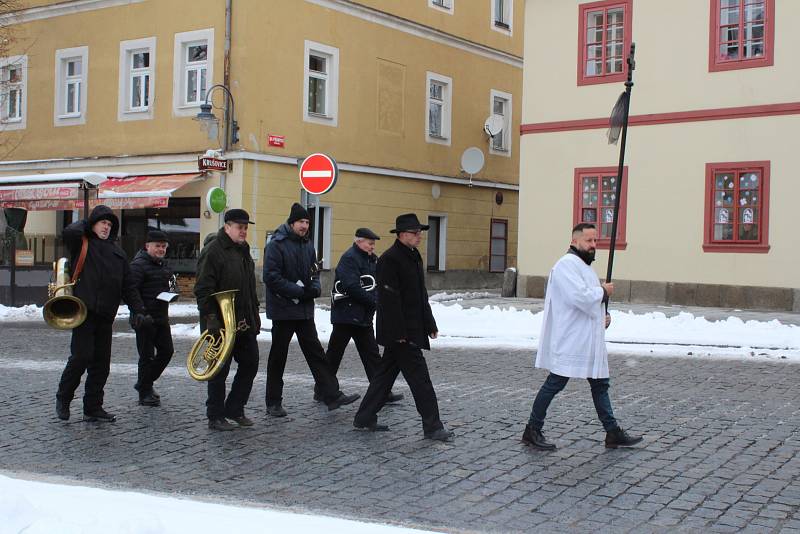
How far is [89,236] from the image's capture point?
9.04 m

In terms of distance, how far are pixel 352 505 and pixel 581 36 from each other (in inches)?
736

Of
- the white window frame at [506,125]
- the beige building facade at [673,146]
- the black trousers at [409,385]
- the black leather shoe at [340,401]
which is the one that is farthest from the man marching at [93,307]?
the white window frame at [506,125]

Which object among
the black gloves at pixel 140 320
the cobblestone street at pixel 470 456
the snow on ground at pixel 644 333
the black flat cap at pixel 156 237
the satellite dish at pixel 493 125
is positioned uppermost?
the satellite dish at pixel 493 125

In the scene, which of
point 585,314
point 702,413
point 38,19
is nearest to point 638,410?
point 702,413

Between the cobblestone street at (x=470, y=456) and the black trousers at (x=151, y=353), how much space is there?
0.92 ft

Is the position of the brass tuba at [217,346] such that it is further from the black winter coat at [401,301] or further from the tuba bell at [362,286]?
the tuba bell at [362,286]

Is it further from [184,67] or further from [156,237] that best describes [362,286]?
[184,67]

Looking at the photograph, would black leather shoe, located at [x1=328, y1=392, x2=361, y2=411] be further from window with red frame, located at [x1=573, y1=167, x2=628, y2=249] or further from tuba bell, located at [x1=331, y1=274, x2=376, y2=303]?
window with red frame, located at [x1=573, y1=167, x2=628, y2=249]

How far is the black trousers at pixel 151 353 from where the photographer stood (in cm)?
977

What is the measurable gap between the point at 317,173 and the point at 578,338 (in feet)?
31.3

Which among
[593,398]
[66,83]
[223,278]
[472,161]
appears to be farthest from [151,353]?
[66,83]

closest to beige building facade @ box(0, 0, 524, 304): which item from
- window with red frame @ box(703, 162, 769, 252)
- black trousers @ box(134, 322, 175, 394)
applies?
window with red frame @ box(703, 162, 769, 252)

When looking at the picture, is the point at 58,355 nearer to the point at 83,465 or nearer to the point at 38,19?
the point at 83,465

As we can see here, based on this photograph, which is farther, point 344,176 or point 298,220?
point 344,176
